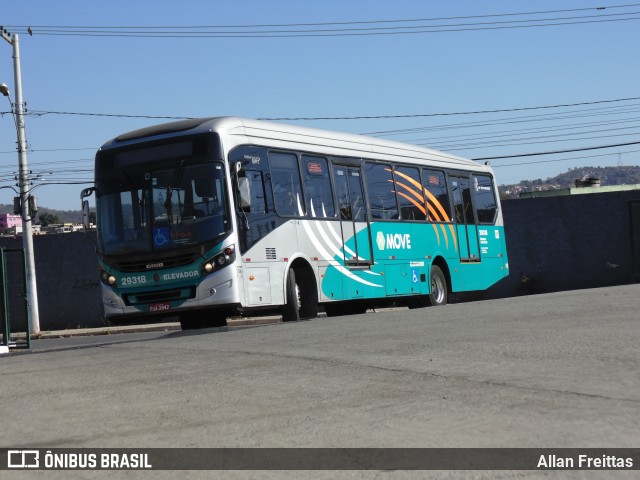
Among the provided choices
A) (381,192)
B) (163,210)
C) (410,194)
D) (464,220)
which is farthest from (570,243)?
(163,210)

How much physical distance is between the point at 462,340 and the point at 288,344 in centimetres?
211

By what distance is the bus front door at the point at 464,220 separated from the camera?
84.1ft

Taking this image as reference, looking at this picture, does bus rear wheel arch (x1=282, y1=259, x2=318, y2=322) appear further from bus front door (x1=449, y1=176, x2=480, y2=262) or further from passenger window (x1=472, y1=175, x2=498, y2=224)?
passenger window (x1=472, y1=175, x2=498, y2=224)

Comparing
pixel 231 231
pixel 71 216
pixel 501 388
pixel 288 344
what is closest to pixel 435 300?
pixel 231 231

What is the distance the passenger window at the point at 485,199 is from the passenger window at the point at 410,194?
3.44 metres

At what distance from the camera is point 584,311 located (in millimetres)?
14422

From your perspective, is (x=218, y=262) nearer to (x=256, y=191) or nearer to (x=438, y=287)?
(x=256, y=191)

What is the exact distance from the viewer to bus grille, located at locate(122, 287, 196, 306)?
663 inches

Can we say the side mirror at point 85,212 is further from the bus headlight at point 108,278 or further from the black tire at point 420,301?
the black tire at point 420,301

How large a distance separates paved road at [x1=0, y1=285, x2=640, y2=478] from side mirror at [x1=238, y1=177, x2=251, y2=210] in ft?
14.3

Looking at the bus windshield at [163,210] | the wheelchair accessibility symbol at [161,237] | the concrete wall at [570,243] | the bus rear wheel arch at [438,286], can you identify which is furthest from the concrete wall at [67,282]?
the wheelchair accessibility symbol at [161,237]

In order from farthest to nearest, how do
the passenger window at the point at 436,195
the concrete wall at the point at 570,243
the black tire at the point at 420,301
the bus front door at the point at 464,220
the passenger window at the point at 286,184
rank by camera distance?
the concrete wall at the point at 570,243, the bus front door at the point at 464,220, the passenger window at the point at 436,195, the black tire at the point at 420,301, the passenger window at the point at 286,184

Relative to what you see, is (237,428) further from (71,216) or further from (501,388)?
(71,216)

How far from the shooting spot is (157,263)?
17.1 m
